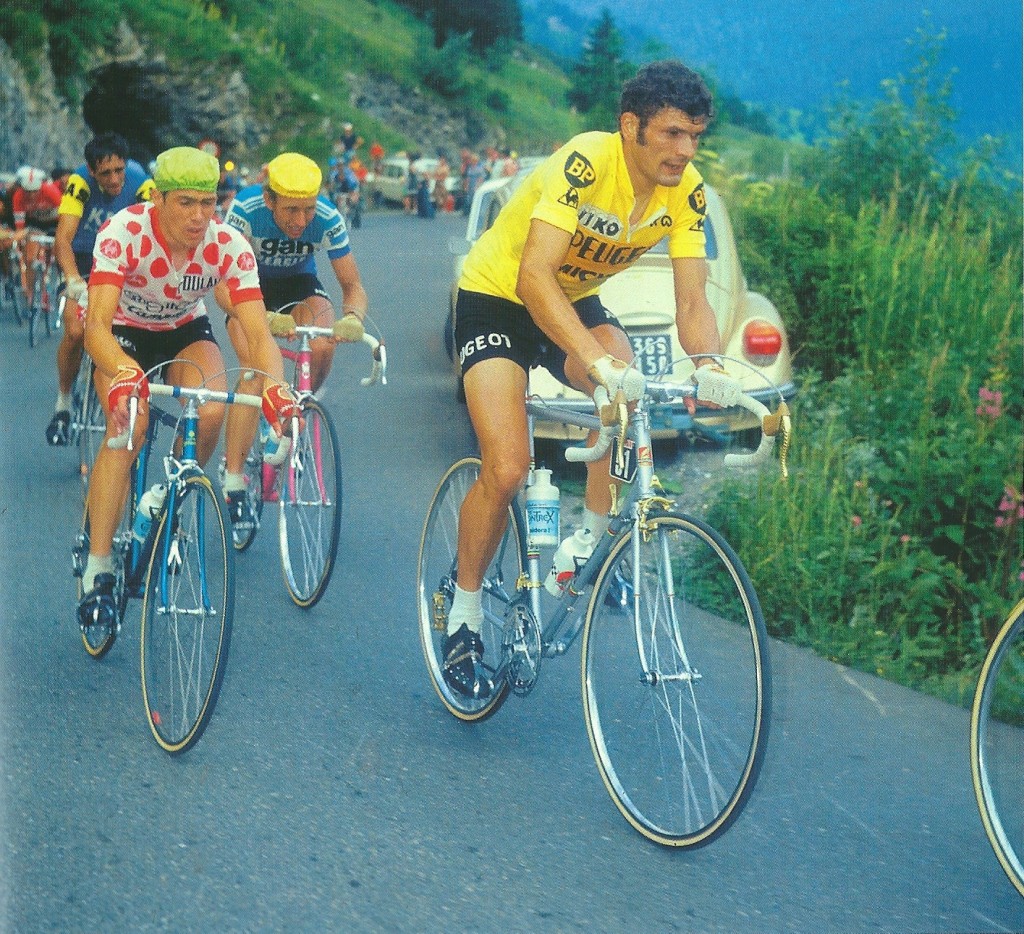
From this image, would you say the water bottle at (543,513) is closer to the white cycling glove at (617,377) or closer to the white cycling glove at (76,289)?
the white cycling glove at (617,377)

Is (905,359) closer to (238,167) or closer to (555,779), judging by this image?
(555,779)

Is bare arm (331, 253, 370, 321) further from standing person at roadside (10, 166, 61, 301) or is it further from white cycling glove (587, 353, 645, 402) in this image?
standing person at roadside (10, 166, 61, 301)

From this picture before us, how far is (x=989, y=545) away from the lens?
852cm

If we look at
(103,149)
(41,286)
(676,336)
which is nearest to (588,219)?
(676,336)

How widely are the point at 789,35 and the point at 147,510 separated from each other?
17.7 feet

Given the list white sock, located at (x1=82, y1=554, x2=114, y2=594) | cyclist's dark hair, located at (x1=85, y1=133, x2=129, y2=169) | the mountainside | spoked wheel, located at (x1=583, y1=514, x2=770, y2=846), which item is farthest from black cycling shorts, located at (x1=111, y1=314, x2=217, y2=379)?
cyclist's dark hair, located at (x1=85, y1=133, x2=129, y2=169)

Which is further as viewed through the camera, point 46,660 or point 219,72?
point 219,72

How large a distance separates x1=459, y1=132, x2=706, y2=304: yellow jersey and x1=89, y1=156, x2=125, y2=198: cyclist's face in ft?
15.7

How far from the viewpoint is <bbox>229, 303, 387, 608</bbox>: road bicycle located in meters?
6.53

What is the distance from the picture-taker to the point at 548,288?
4328 mm

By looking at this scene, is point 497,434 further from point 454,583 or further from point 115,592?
point 115,592

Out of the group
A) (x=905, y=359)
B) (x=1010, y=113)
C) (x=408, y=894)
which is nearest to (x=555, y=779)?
(x=408, y=894)

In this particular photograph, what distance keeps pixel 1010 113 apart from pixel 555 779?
10765 mm

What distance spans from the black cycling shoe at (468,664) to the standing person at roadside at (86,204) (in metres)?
4.63
